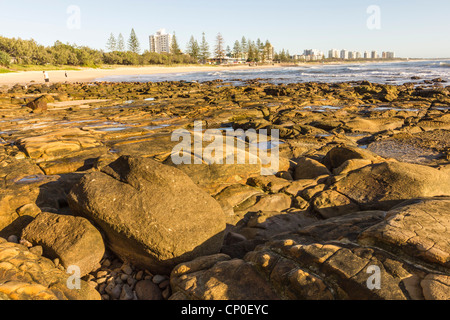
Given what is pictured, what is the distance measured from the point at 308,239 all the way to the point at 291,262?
877 millimetres

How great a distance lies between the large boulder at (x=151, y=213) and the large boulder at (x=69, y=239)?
17cm

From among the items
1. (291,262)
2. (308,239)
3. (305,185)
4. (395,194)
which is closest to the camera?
(291,262)

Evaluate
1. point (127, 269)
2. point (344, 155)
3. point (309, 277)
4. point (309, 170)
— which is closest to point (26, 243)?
point (127, 269)

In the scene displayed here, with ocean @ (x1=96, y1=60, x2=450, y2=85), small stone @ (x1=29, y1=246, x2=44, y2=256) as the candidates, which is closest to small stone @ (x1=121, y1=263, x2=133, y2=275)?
small stone @ (x1=29, y1=246, x2=44, y2=256)

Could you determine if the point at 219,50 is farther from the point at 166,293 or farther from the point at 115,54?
the point at 166,293

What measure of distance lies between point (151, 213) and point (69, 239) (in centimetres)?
122

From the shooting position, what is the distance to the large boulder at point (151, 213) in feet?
13.6

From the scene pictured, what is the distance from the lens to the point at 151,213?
4223mm

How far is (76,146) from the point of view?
8867mm

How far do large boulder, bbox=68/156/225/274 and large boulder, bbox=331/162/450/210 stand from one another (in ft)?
9.39

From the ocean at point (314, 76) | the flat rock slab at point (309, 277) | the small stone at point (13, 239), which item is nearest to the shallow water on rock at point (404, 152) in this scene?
the flat rock slab at point (309, 277)

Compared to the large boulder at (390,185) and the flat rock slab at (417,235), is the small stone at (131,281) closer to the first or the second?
the flat rock slab at (417,235)
